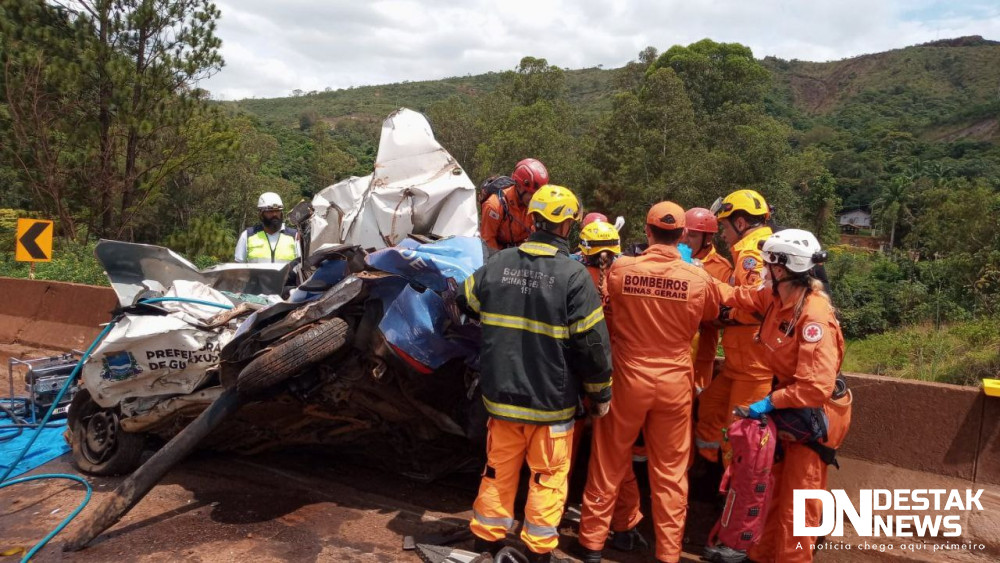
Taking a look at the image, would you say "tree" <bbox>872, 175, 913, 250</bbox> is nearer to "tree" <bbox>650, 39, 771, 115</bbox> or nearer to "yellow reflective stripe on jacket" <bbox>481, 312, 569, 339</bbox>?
"tree" <bbox>650, 39, 771, 115</bbox>

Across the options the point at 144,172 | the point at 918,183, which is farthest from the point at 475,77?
the point at 144,172

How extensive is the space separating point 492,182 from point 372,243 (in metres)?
1.09

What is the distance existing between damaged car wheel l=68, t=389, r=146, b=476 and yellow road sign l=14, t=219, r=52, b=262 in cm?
536

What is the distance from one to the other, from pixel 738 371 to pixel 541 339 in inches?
51.8

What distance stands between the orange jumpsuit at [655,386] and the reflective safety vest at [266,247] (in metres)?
3.58

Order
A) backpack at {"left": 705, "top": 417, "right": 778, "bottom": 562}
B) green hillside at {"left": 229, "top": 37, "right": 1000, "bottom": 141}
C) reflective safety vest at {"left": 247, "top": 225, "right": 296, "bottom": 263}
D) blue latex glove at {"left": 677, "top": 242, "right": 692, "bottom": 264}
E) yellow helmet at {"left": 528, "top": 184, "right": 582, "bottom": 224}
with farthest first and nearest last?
green hillside at {"left": 229, "top": 37, "right": 1000, "bottom": 141} < reflective safety vest at {"left": 247, "top": 225, "right": 296, "bottom": 263} < blue latex glove at {"left": 677, "top": 242, "right": 692, "bottom": 264} < yellow helmet at {"left": 528, "top": 184, "right": 582, "bottom": 224} < backpack at {"left": 705, "top": 417, "right": 778, "bottom": 562}

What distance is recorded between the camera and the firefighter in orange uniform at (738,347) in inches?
154

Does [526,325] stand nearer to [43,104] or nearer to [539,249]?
[539,249]

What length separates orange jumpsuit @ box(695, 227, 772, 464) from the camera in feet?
12.8

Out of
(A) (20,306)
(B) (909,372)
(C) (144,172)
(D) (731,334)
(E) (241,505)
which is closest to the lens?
(D) (731,334)

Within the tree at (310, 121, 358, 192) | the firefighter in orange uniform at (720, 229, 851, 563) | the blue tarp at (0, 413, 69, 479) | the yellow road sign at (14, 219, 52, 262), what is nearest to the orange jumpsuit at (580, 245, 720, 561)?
the firefighter in orange uniform at (720, 229, 851, 563)

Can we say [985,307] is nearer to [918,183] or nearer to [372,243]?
[372,243]

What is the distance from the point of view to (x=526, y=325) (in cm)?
351

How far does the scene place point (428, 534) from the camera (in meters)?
3.96
